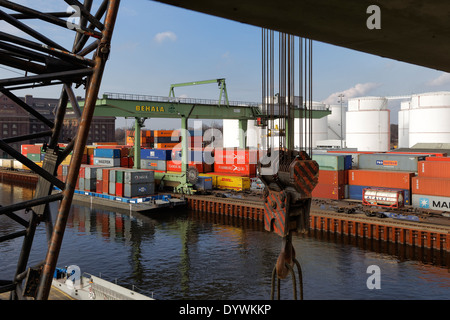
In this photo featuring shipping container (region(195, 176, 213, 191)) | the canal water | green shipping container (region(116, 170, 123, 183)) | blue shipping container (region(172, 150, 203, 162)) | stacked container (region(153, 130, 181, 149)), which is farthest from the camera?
stacked container (region(153, 130, 181, 149))

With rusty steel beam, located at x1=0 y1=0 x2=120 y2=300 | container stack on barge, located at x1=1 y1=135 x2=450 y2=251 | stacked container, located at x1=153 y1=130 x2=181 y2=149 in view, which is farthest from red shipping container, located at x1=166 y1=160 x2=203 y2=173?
rusty steel beam, located at x1=0 y1=0 x2=120 y2=300

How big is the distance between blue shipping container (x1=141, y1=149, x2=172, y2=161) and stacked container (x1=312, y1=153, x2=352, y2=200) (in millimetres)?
19489

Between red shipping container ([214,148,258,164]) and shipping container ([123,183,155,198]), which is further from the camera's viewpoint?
red shipping container ([214,148,258,164])

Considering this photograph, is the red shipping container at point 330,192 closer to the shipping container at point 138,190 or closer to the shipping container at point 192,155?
the shipping container at point 192,155

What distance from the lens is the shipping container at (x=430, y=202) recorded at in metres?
30.5

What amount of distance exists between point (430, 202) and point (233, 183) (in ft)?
69.2

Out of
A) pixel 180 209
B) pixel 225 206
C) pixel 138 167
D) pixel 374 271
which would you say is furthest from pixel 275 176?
pixel 138 167

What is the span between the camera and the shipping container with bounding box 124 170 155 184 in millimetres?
39156

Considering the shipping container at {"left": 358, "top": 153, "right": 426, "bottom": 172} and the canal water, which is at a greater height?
the shipping container at {"left": 358, "top": 153, "right": 426, "bottom": 172}

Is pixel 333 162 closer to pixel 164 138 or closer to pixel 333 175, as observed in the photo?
pixel 333 175

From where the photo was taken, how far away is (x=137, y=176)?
39344mm

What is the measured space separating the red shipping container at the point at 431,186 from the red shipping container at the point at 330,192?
645 centimetres

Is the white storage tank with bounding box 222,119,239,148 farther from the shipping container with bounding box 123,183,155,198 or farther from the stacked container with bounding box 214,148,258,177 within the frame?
the shipping container with bounding box 123,183,155,198

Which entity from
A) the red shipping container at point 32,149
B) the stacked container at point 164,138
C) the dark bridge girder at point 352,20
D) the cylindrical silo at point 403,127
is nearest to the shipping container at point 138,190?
the stacked container at point 164,138
